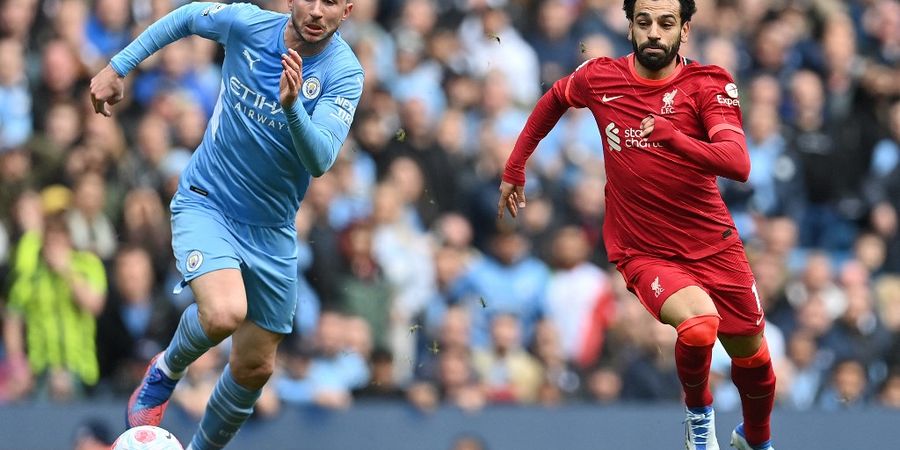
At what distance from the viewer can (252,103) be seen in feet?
30.5

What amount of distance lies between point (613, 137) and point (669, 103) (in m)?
0.39

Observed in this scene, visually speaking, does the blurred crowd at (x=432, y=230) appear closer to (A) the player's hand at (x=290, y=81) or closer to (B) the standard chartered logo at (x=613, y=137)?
(B) the standard chartered logo at (x=613, y=137)

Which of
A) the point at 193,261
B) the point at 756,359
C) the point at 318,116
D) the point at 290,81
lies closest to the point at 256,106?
the point at 318,116

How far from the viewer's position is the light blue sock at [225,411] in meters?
9.88

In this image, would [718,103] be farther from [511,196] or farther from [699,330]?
[511,196]

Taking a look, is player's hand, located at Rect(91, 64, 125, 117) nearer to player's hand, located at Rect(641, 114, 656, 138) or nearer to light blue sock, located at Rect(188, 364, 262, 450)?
light blue sock, located at Rect(188, 364, 262, 450)

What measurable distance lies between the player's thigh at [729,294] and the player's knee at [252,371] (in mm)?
2525

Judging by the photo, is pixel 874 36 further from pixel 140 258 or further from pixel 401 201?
pixel 140 258

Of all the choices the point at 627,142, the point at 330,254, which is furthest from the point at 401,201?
the point at 627,142

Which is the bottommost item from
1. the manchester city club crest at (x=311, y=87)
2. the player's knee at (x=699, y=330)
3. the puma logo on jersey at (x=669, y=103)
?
the player's knee at (x=699, y=330)

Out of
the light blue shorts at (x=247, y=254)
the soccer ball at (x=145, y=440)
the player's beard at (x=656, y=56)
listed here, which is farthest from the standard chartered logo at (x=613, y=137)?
the soccer ball at (x=145, y=440)

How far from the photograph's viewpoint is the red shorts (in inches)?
366

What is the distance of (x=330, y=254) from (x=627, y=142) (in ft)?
13.2

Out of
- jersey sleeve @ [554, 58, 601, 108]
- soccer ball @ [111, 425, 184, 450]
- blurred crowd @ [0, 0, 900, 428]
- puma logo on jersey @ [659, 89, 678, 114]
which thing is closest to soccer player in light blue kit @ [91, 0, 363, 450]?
soccer ball @ [111, 425, 184, 450]
